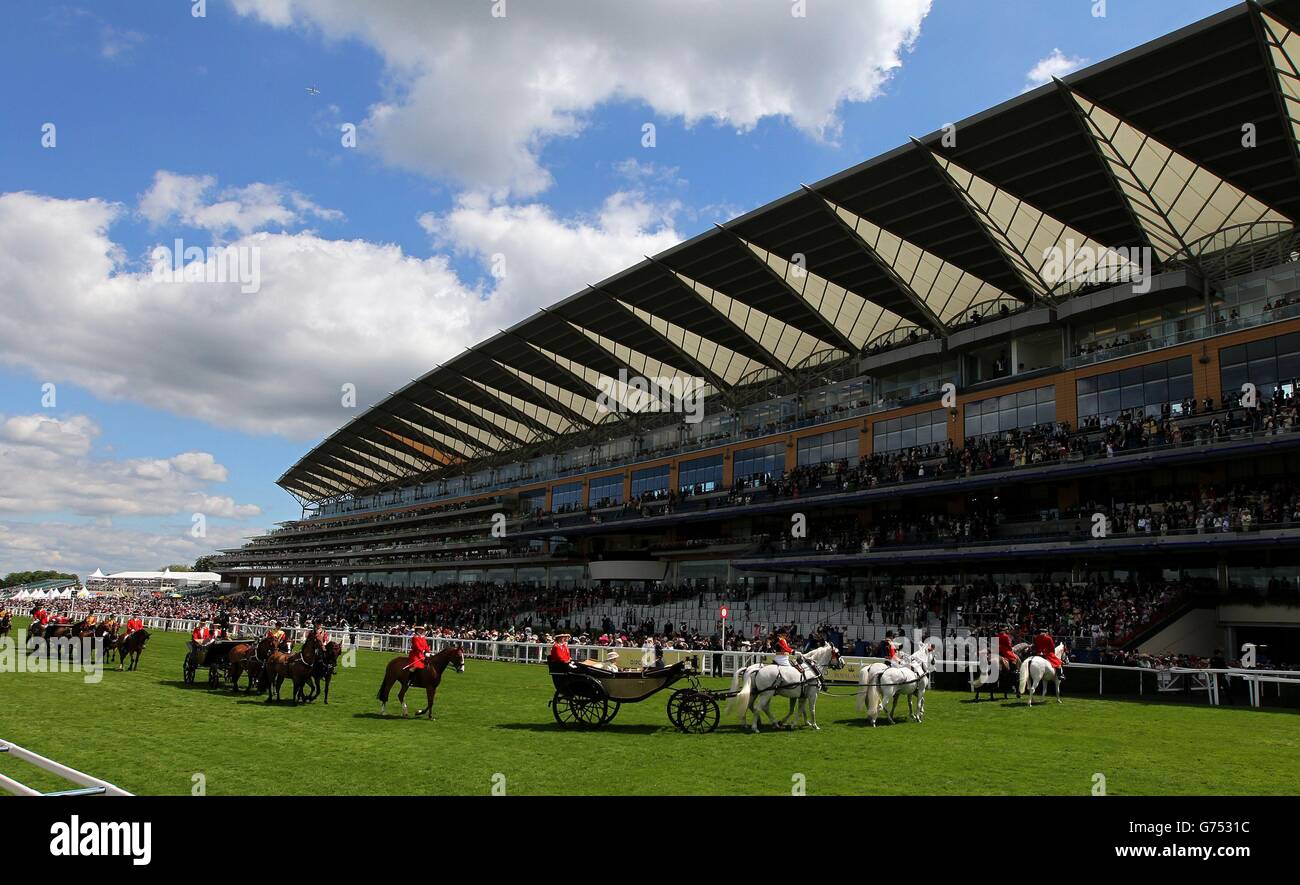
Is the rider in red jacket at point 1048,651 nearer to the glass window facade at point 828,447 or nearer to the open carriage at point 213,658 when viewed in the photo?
the open carriage at point 213,658

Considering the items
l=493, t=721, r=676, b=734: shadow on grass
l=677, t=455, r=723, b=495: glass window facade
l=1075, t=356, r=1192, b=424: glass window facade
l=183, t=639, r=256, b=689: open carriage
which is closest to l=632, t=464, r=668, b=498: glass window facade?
l=677, t=455, r=723, b=495: glass window facade

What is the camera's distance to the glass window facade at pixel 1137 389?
32.9m

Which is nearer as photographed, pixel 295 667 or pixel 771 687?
pixel 771 687

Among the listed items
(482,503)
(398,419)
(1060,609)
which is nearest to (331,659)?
(1060,609)

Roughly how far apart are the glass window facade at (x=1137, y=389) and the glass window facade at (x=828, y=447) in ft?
40.4

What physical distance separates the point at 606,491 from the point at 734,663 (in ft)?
119

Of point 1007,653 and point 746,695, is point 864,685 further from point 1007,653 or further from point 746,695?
point 1007,653

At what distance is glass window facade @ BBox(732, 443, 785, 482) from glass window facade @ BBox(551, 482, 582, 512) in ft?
58.1

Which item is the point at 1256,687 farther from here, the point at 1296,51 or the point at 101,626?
the point at 101,626

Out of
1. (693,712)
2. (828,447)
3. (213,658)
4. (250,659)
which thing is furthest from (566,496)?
(693,712)

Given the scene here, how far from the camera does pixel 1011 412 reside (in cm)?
3856

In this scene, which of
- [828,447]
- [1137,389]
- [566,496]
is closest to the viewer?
[1137,389]

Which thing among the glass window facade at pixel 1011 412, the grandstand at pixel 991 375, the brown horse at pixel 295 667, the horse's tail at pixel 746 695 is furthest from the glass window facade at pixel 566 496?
the horse's tail at pixel 746 695

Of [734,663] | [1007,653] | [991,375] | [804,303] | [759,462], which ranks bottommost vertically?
[734,663]
